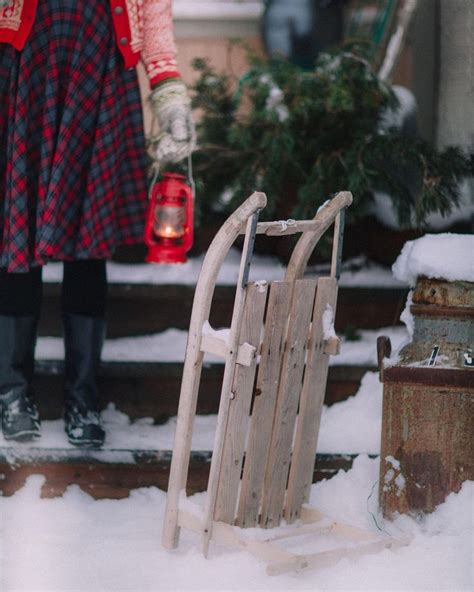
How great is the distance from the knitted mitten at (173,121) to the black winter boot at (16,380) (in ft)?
1.87

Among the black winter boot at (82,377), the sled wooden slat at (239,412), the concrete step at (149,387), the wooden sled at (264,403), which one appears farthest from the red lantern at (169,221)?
the sled wooden slat at (239,412)

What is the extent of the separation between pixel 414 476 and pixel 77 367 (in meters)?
0.93

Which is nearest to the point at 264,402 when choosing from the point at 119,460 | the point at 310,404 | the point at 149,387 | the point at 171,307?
the point at 310,404

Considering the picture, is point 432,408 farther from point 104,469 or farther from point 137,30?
point 137,30

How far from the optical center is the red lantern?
257 cm

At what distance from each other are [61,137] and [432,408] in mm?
1122

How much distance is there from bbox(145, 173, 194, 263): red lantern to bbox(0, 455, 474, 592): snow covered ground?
2.15ft

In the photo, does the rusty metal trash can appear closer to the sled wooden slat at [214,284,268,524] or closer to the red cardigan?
the sled wooden slat at [214,284,268,524]

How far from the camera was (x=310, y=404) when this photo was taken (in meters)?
2.23

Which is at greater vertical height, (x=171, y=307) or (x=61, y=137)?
(x=61, y=137)

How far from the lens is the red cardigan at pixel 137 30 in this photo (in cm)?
240

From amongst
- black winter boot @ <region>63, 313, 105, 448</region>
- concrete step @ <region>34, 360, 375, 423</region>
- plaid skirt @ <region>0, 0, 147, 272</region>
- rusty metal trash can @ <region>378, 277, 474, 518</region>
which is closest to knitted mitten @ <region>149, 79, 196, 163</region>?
plaid skirt @ <region>0, 0, 147, 272</region>

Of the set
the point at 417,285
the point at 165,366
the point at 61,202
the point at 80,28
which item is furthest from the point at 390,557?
the point at 80,28

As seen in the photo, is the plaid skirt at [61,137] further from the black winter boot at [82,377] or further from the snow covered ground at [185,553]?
the snow covered ground at [185,553]
